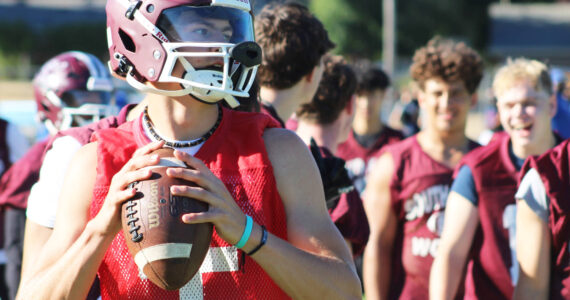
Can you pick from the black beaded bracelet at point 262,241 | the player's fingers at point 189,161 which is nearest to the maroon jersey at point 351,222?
the black beaded bracelet at point 262,241

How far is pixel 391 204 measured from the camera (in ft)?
17.4

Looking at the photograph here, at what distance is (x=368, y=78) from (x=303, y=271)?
640 centimetres

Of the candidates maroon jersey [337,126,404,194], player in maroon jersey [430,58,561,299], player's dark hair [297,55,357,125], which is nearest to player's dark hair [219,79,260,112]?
player's dark hair [297,55,357,125]

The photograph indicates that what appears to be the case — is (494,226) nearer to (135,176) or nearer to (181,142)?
(181,142)

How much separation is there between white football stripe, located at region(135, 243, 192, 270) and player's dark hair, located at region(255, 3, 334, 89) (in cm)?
182

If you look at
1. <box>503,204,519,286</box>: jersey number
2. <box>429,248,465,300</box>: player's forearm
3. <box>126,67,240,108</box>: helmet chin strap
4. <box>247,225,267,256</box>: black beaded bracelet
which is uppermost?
<box>126,67,240,108</box>: helmet chin strap

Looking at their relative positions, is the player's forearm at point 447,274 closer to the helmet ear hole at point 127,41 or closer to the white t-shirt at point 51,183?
the white t-shirt at point 51,183

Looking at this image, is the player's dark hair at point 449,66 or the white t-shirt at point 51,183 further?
the player's dark hair at point 449,66

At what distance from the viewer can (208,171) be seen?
2.31 m

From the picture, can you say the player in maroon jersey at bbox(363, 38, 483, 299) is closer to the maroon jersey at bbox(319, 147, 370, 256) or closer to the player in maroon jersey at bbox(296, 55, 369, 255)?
the player in maroon jersey at bbox(296, 55, 369, 255)

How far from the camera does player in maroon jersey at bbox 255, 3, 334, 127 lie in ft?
13.1

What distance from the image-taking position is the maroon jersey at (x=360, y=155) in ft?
25.0

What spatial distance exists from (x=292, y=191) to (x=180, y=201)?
42 centimetres

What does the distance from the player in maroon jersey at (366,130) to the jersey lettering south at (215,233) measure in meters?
4.97
